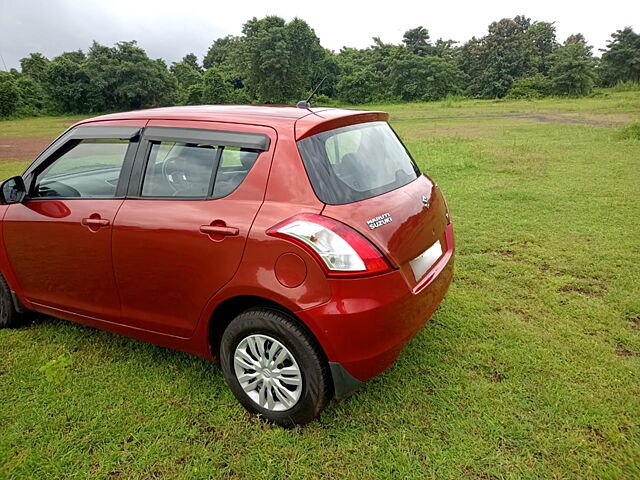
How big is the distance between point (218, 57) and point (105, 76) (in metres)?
49.9

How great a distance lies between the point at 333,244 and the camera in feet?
7.22

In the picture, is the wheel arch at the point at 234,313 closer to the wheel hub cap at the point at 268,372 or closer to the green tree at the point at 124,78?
the wheel hub cap at the point at 268,372

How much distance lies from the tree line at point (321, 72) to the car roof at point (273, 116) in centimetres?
4453

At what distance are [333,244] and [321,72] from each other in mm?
59042

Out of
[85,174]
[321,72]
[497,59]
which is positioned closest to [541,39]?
[497,59]

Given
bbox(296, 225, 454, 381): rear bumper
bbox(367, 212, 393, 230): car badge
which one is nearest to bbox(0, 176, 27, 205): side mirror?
bbox(296, 225, 454, 381): rear bumper

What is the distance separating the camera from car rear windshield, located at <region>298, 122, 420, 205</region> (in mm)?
2379

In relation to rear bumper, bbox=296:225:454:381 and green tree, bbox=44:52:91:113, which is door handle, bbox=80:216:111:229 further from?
green tree, bbox=44:52:91:113

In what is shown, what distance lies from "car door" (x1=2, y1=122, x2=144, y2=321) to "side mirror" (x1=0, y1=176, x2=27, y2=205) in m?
0.04

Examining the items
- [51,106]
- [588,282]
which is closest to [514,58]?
[51,106]

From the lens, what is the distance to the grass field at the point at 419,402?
226cm

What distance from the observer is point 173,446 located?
2.39 metres

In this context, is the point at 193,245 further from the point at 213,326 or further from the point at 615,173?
the point at 615,173

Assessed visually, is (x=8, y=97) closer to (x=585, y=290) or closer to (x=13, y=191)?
(x=13, y=191)
